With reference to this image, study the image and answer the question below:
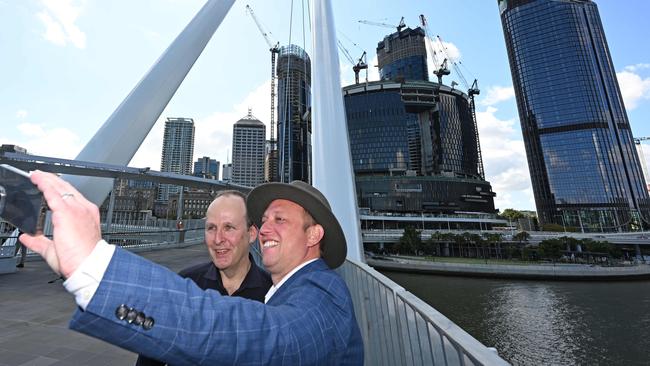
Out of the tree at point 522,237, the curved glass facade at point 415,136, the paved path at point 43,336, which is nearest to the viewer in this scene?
the paved path at point 43,336

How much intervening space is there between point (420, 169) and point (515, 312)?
8147 cm

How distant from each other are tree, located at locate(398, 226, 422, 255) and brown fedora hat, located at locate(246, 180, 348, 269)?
1955 inches

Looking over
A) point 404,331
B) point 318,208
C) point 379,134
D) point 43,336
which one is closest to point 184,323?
point 318,208

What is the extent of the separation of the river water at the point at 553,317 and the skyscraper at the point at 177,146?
503 feet

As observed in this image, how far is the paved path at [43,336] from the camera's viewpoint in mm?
3467

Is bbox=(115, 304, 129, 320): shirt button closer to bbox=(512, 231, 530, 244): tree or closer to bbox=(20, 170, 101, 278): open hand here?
bbox=(20, 170, 101, 278): open hand

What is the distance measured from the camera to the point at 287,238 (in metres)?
1.50

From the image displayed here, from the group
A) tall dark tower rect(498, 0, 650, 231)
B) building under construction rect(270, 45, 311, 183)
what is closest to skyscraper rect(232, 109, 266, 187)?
building under construction rect(270, 45, 311, 183)

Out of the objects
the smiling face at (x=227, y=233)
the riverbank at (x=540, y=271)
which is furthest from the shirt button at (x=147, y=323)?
the riverbank at (x=540, y=271)

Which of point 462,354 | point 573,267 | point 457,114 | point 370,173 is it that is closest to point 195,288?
point 462,354

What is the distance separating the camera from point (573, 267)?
35.2 metres

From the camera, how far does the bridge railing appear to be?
44.2 inches

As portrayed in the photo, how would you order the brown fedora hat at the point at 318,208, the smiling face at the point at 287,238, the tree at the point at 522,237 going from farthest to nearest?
the tree at the point at 522,237 → the brown fedora hat at the point at 318,208 → the smiling face at the point at 287,238

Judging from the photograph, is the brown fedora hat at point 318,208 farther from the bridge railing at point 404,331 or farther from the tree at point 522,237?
the tree at point 522,237
